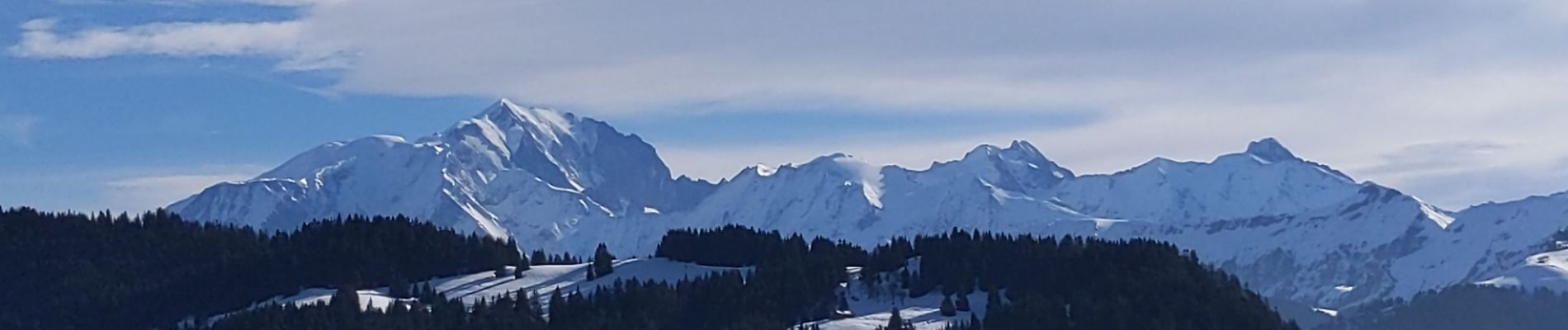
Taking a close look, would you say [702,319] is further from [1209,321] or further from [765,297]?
[1209,321]

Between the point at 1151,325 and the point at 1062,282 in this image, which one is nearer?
the point at 1151,325

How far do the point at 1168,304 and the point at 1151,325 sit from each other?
5.97m

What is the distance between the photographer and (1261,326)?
636 ft

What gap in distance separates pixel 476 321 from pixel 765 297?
21.8m

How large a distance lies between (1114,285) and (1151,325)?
287 inches

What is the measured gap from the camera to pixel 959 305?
199m

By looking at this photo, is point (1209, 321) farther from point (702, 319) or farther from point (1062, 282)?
point (702, 319)

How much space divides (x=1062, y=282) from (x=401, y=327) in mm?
48625

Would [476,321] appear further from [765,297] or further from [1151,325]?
[1151,325]

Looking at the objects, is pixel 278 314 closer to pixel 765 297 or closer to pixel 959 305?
pixel 765 297

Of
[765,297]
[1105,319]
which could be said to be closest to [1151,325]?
[1105,319]

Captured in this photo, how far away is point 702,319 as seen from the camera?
198000 mm

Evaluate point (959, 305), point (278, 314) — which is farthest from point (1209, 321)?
point (278, 314)

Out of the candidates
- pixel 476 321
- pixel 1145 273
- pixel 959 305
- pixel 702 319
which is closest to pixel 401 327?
pixel 476 321
